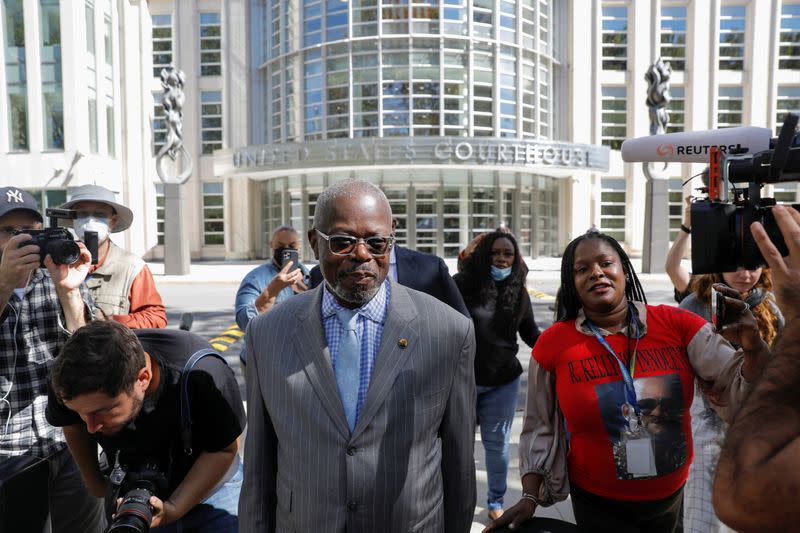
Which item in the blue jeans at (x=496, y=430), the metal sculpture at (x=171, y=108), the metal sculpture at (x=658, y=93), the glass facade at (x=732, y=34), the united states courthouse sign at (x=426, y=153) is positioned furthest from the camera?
the glass facade at (x=732, y=34)

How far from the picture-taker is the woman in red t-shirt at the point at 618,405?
220cm

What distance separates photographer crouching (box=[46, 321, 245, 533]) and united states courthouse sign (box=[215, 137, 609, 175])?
69.7 feet

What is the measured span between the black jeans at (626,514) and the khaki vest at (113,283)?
2.50 metres

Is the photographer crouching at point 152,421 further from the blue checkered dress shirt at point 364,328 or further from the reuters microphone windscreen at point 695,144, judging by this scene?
the reuters microphone windscreen at point 695,144

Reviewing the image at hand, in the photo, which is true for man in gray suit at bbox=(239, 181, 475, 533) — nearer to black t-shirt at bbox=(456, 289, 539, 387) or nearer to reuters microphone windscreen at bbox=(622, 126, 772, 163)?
reuters microphone windscreen at bbox=(622, 126, 772, 163)

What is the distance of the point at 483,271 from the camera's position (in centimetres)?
408

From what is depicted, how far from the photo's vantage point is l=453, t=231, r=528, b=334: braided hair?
13.1 ft

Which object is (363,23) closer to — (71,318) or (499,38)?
(499,38)

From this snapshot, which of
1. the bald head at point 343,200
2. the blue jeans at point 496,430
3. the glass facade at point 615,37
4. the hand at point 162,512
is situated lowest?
the blue jeans at point 496,430

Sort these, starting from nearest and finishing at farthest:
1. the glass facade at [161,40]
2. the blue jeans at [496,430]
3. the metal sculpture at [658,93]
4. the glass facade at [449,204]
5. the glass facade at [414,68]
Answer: the blue jeans at [496,430] → the metal sculpture at [658,93] → the glass facade at [414,68] → the glass facade at [449,204] → the glass facade at [161,40]

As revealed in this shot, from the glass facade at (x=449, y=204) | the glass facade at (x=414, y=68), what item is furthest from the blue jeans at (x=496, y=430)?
the glass facade at (x=414, y=68)

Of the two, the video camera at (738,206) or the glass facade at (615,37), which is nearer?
the video camera at (738,206)

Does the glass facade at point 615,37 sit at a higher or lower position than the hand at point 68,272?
higher

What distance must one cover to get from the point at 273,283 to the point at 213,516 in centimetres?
197
